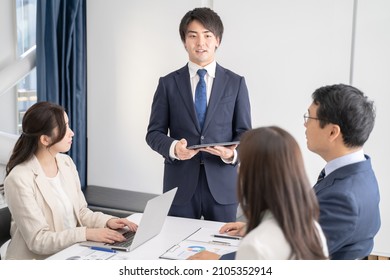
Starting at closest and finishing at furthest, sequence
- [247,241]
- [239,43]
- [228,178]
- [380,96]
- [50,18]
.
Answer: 1. [247,241]
2. [228,178]
3. [380,96]
4. [239,43]
5. [50,18]

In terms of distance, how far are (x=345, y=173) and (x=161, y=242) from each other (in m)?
0.75

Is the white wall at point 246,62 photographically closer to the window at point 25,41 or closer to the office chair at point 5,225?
the window at point 25,41

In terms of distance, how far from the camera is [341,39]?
3.36 meters

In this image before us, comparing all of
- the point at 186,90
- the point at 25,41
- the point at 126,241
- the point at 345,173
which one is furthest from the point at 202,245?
the point at 25,41

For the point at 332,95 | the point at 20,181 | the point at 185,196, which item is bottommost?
the point at 185,196

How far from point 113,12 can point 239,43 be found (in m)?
1.13

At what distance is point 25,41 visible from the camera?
4164mm

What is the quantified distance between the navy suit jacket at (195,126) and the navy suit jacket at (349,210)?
28.9 inches

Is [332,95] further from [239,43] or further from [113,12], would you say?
[113,12]

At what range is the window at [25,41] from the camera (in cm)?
409

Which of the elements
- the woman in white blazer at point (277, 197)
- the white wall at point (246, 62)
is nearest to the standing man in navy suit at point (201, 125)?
the woman in white blazer at point (277, 197)

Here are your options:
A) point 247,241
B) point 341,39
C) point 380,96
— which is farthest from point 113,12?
point 247,241

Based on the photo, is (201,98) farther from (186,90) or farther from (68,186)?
(68,186)

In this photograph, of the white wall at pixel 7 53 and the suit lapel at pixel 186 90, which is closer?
the suit lapel at pixel 186 90
